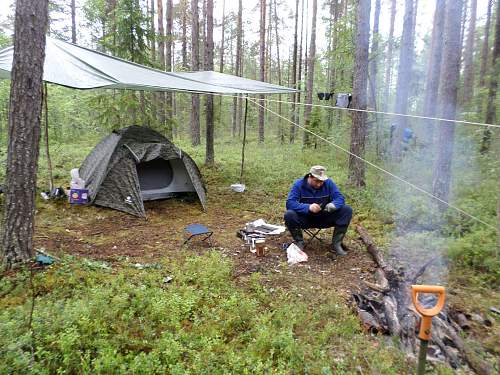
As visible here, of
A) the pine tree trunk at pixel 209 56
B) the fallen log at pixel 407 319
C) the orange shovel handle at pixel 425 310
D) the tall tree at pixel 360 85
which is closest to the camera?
the orange shovel handle at pixel 425 310

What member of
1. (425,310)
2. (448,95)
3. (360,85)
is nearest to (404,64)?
(360,85)

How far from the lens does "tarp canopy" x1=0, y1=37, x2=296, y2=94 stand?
4.68 meters

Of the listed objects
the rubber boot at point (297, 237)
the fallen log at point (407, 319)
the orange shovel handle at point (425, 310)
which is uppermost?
the orange shovel handle at point (425, 310)

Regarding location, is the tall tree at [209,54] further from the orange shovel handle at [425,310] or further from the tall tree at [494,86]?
the orange shovel handle at [425,310]

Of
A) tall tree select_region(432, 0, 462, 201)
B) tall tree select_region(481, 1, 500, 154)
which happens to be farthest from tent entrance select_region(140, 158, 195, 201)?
tall tree select_region(481, 1, 500, 154)

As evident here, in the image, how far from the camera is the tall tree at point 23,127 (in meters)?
3.00

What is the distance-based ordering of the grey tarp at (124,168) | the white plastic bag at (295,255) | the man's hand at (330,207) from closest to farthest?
the white plastic bag at (295,255), the man's hand at (330,207), the grey tarp at (124,168)

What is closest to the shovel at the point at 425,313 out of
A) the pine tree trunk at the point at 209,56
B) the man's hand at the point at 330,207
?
the man's hand at the point at 330,207

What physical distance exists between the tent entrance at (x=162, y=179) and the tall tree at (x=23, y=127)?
10.3 ft

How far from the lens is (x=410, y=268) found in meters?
3.95

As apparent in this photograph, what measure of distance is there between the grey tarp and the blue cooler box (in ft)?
0.35

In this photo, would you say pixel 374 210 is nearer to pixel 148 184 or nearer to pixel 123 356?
pixel 148 184

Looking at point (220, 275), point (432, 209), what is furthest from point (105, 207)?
point (432, 209)

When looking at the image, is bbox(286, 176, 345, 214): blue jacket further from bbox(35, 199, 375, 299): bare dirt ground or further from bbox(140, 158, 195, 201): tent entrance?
bbox(140, 158, 195, 201): tent entrance
